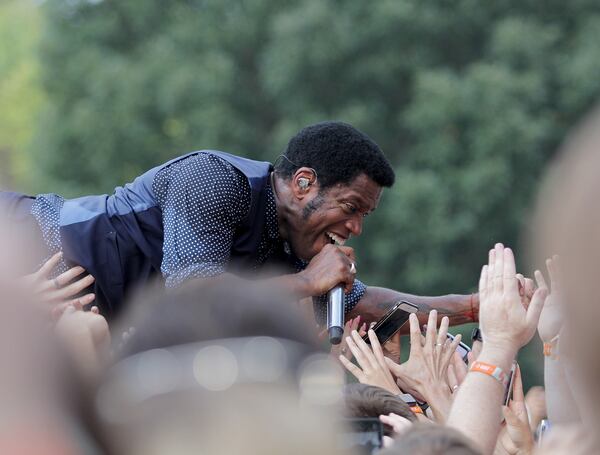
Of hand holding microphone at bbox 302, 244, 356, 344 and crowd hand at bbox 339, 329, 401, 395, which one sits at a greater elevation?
hand holding microphone at bbox 302, 244, 356, 344

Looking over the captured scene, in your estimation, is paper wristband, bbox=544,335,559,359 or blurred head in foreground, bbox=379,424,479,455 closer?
blurred head in foreground, bbox=379,424,479,455

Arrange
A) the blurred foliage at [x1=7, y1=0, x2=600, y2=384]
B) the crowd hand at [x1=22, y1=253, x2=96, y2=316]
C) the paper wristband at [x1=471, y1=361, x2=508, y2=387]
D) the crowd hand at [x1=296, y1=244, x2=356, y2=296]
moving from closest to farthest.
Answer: the paper wristband at [x1=471, y1=361, x2=508, y2=387], the crowd hand at [x1=22, y1=253, x2=96, y2=316], the crowd hand at [x1=296, y1=244, x2=356, y2=296], the blurred foliage at [x1=7, y1=0, x2=600, y2=384]

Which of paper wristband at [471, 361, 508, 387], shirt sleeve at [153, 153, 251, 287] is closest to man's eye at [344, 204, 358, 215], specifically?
shirt sleeve at [153, 153, 251, 287]

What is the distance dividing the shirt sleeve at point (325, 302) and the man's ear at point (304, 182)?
1.16 feet

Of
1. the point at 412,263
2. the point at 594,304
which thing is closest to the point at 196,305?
the point at 594,304

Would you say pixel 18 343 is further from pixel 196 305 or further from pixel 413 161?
pixel 413 161

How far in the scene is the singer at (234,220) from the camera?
340 centimetres

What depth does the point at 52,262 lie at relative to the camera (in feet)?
10.8

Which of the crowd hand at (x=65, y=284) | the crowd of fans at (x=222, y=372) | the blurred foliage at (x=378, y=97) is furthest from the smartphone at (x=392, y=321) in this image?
the blurred foliage at (x=378, y=97)

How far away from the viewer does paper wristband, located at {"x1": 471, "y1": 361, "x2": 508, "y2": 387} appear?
2.13 m

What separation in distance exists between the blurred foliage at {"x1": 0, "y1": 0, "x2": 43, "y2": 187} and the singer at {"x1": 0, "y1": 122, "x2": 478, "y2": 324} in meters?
16.9

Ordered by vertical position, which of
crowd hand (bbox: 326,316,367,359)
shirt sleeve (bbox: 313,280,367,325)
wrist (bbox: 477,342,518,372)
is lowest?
wrist (bbox: 477,342,518,372)

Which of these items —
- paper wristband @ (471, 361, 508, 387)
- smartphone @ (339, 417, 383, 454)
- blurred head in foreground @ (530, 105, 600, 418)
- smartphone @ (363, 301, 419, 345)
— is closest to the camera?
blurred head in foreground @ (530, 105, 600, 418)

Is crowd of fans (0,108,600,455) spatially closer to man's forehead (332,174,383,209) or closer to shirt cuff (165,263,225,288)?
shirt cuff (165,263,225,288)
